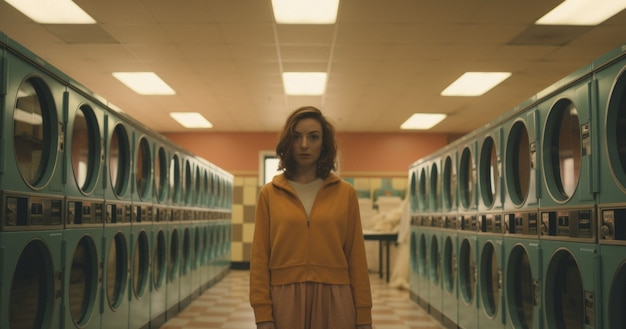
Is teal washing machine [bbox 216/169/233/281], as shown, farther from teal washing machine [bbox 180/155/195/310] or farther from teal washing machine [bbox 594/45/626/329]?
teal washing machine [bbox 594/45/626/329]

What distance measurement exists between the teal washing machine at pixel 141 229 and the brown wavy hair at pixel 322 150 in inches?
94.3

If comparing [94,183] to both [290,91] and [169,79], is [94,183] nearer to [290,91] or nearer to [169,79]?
[169,79]

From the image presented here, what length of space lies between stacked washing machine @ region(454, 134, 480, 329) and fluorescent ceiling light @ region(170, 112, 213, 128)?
597 cm

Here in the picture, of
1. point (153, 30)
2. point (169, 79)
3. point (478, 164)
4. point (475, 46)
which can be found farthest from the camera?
point (169, 79)

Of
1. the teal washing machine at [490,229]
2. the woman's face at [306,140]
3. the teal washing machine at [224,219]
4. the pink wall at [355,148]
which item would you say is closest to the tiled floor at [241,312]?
the teal washing machine at [224,219]

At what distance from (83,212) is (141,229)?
1.18m

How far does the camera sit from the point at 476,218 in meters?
3.96

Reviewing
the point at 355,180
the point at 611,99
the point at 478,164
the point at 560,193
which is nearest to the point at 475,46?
the point at 478,164

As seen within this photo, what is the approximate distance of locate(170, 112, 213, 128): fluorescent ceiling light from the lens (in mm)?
9535

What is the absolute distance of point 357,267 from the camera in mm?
1739

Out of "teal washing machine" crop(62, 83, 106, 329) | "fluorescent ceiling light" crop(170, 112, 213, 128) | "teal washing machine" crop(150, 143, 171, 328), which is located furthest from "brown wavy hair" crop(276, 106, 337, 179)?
"fluorescent ceiling light" crop(170, 112, 213, 128)

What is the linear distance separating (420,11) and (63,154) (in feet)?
10.9

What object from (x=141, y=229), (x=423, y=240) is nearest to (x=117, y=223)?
(x=141, y=229)

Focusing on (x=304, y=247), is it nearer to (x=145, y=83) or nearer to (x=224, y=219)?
(x=145, y=83)
